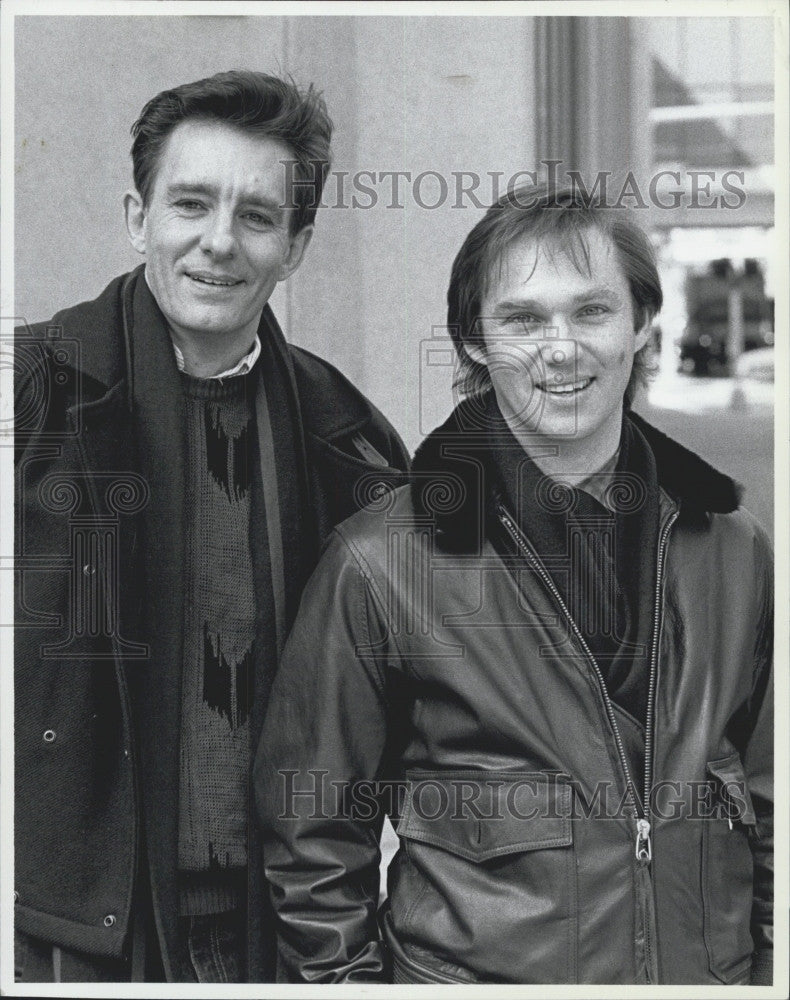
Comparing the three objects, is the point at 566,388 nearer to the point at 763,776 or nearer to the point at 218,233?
the point at 218,233

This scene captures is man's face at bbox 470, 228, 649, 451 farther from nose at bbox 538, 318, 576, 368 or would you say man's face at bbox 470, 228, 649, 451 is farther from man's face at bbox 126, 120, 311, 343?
man's face at bbox 126, 120, 311, 343

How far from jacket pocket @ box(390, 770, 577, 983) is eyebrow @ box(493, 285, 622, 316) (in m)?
0.93

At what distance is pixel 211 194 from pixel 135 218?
18 cm

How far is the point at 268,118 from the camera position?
295cm

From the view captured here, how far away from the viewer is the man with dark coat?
2.93 metres

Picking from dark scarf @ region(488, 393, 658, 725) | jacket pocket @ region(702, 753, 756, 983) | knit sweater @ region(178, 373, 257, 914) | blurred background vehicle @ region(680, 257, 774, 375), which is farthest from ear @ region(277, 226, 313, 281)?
jacket pocket @ region(702, 753, 756, 983)

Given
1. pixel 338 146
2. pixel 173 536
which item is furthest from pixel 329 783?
pixel 338 146

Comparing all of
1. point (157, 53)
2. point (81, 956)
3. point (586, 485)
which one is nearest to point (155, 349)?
point (157, 53)

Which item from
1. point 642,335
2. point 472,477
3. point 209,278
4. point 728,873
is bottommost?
point 728,873

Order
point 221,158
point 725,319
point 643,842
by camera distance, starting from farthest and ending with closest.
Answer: point 725,319, point 221,158, point 643,842

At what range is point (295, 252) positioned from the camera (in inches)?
117

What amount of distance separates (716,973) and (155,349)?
5.61 feet

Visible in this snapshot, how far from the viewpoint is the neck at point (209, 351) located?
9.75 ft

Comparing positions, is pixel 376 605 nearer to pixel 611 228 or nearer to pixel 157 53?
pixel 611 228
